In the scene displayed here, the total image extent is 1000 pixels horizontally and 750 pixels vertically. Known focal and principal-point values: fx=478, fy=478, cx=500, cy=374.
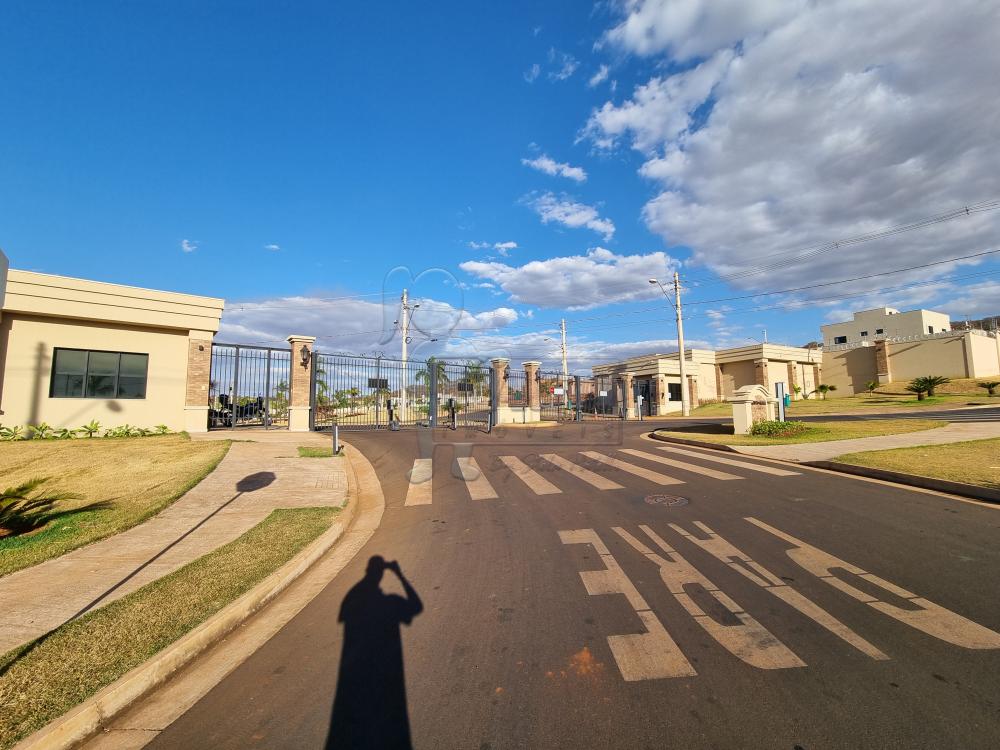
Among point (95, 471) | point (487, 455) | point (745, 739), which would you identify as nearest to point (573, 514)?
point (745, 739)

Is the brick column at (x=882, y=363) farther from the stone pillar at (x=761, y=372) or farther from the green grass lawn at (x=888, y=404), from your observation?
the stone pillar at (x=761, y=372)

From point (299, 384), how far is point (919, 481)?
18.7 metres

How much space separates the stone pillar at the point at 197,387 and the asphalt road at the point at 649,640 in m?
13.8

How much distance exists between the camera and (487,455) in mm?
14086

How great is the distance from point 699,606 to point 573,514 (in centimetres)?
326

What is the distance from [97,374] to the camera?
16.7 m

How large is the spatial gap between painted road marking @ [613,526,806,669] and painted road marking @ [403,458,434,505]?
4.87 meters

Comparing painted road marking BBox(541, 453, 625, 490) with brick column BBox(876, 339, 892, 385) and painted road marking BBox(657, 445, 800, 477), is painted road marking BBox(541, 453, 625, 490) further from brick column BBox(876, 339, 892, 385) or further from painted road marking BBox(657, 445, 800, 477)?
A: brick column BBox(876, 339, 892, 385)

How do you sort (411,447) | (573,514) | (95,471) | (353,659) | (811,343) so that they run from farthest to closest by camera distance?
(811,343) < (411,447) < (95,471) < (573,514) < (353,659)

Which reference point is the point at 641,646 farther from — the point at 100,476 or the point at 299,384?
the point at 299,384

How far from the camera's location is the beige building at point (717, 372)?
1677 inches

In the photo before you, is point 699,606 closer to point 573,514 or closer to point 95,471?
point 573,514

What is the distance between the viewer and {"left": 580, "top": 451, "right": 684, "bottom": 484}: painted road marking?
973cm

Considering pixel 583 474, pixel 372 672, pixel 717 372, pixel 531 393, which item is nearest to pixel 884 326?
pixel 717 372
